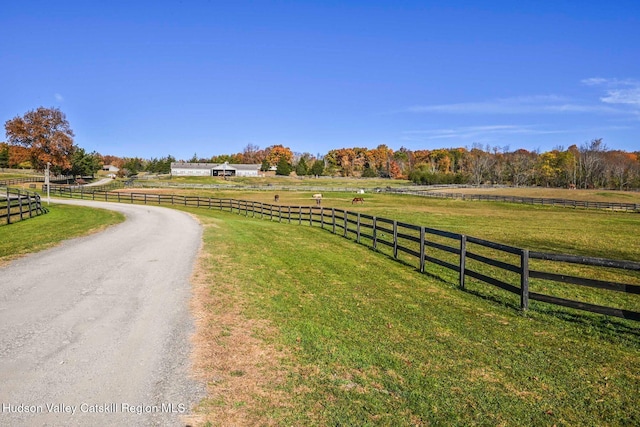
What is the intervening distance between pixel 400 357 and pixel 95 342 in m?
4.73

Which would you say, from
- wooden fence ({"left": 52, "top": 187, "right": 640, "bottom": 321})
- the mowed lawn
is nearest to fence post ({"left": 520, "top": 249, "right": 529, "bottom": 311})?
wooden fence ({"left": 52, "top": 187, "right": 640, "bottom": 321})

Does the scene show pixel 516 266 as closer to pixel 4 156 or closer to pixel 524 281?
pixel 524 281

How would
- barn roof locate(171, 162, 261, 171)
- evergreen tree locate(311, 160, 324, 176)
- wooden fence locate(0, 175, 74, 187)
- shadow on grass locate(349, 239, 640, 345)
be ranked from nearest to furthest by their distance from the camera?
1. shadow on grass locate(349, 239, 640, 345)
2. wooden fence locate(0, 175, 74, 187)
3. barn roof locate(171, 162, 261, 171)
4. evergreen tree locate(311, 160, 324, 176)

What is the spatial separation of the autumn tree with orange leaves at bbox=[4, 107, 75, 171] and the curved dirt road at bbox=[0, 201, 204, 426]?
90.6m

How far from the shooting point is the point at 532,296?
Result: 927 cm

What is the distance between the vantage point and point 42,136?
89312 mm

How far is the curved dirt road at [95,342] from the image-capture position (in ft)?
15.6

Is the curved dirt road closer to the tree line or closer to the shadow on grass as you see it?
the shadow on grass

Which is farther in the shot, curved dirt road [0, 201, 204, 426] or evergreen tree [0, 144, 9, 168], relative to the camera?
evergreen tree [0, 144, 9, 168]

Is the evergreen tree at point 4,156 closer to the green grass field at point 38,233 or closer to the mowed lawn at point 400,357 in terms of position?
the green grass field at point 38,233

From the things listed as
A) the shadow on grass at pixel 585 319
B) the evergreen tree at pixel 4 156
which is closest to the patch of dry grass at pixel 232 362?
the shadow on grass at pixel 585 319

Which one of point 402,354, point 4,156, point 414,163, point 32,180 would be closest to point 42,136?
point 32,180

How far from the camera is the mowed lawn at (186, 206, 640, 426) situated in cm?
497

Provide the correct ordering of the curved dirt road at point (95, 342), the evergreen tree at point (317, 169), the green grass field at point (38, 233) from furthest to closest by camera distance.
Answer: the evergreen tree at point (317, 169)
the green grass field at point (38, 233)
the curved dirt road at point (95, 342)
